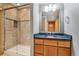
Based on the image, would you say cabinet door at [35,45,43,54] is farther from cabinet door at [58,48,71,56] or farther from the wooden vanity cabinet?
cabinet door at [58,48,71,56]

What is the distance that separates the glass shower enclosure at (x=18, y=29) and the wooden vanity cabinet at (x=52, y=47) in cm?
11

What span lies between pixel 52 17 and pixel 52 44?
0.36 meters

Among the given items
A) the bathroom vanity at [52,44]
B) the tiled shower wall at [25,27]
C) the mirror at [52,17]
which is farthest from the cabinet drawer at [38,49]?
the mirror at [52,17]

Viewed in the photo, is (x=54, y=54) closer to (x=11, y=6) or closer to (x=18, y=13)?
(x=18, y=13)

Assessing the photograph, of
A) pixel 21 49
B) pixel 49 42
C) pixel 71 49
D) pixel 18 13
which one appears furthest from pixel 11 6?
pixel 71 49

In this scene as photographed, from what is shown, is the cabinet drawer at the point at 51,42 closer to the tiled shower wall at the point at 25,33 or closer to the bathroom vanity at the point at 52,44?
the bathroom vanity at the point at 52,44

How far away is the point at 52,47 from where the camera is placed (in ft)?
5.45

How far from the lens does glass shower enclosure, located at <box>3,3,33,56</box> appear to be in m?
1.62

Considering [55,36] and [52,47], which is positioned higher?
[55,36]

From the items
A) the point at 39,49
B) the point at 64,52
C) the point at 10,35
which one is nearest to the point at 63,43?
the point at 64,52

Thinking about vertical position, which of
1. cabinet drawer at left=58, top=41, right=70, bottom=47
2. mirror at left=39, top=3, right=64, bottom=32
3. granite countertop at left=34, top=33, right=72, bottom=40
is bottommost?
cabinet drawer at left=58, top=41, right=70, bottom=47

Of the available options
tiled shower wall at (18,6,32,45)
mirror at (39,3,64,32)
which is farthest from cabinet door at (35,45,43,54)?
mirror at (39,3,64,32)

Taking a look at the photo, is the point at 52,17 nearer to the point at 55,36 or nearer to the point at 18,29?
the point at 55,36

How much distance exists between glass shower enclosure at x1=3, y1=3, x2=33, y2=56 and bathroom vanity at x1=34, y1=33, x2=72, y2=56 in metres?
0.11
